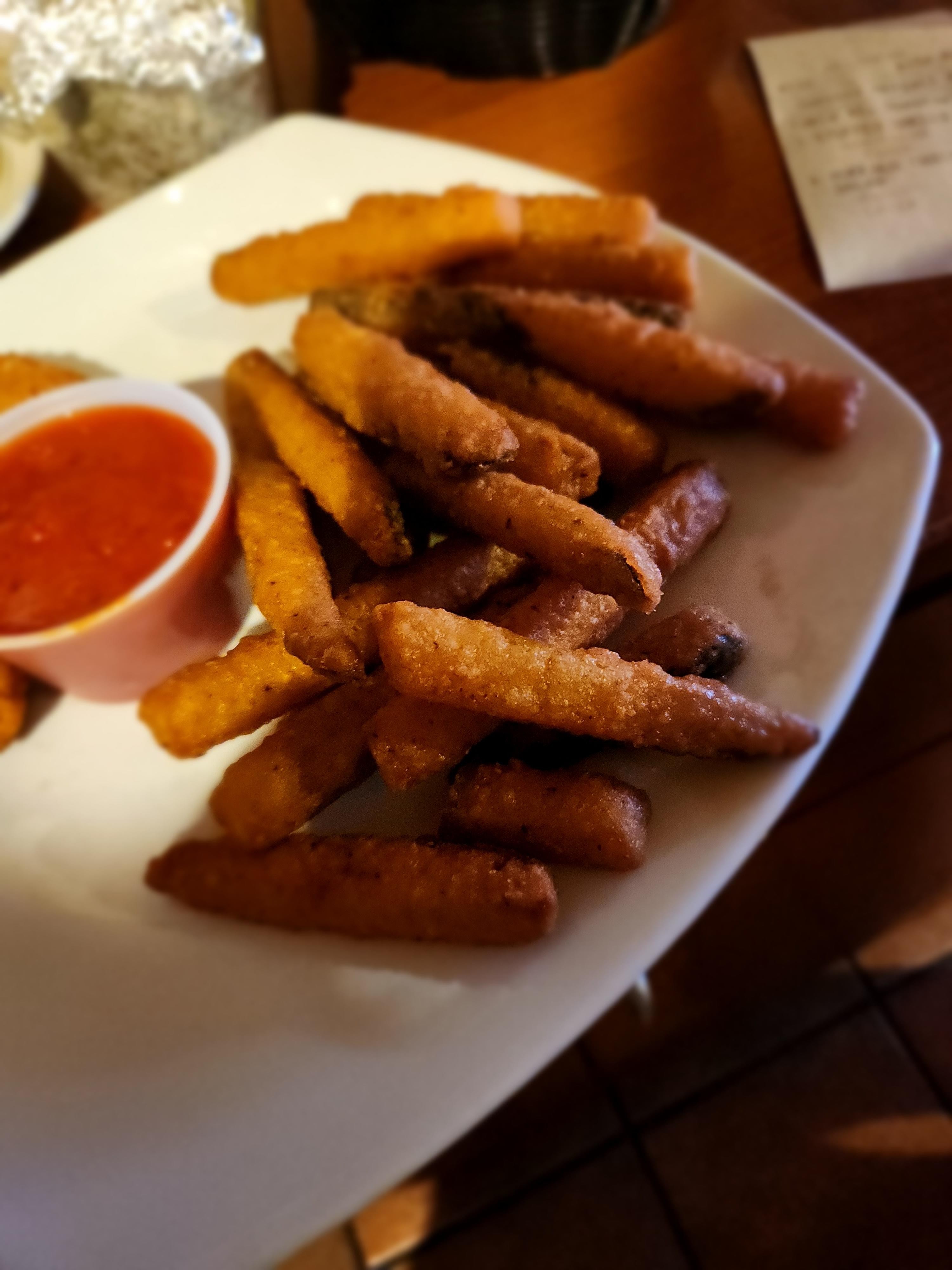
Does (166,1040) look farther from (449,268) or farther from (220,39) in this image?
(220,39)

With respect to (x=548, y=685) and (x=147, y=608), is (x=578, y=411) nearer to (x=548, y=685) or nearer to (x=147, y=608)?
(x=548, y=685)

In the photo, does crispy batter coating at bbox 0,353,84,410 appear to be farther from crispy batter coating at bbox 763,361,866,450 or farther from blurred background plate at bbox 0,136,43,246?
crispy batter coating at bbox 763,361,866,450

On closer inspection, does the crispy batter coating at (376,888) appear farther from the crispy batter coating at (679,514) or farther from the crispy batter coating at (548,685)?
the crispy batter coating at (679,514)

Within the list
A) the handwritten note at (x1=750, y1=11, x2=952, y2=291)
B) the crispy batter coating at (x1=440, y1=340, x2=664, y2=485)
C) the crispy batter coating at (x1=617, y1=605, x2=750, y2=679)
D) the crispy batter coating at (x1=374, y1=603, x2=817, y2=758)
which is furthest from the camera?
the handwritten note at (x1=750, y1=11, x2=952, y2=291)

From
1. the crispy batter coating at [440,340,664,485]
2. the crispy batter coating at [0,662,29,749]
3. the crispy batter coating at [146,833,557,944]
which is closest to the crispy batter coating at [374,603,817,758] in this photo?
the crispy batter coating at [146,833,557,944]

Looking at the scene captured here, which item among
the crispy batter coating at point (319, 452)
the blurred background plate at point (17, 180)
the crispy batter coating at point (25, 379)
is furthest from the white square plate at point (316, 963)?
the blurred background plate at point (17, 180)
